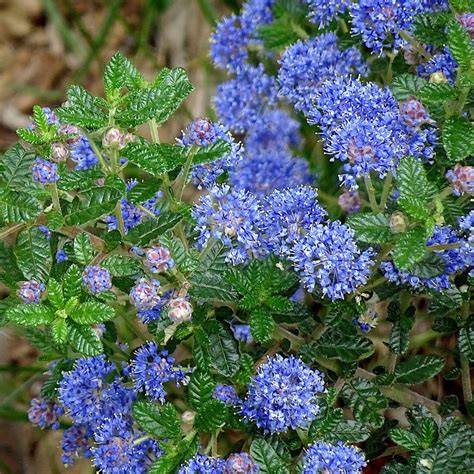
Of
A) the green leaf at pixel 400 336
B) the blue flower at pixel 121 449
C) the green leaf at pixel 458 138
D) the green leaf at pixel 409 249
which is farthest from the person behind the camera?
the green leaf at pixel 400 336

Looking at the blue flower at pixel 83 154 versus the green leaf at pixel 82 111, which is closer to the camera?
the green leaf at pixel 82 111

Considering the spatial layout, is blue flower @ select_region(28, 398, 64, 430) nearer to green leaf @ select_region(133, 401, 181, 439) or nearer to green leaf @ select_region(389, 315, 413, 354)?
green leaf @ select_region(133, 401, 181, 439)

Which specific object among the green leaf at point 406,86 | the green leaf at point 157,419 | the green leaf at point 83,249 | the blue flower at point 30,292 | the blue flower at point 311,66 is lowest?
the green leaf at point 157,419

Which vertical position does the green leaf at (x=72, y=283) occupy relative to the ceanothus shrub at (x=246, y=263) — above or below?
below

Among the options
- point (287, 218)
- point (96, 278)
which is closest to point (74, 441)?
point (96, 278)

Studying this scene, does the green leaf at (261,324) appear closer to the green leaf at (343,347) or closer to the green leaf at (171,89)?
the green leaf at (343,347)

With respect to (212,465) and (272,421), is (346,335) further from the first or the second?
(212,465)

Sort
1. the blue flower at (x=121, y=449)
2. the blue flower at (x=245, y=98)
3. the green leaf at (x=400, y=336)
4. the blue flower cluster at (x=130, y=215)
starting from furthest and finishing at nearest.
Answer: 1. the blue flower at (x=245, y=98)
2. the green leaf at (x=400, y=336)
3. the blue flower cluster at (x=130, y=215)
4. the blue flower at (x=121, y=449)

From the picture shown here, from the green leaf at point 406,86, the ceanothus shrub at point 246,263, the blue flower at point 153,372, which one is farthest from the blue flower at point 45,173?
the green leaf at point 406,86
